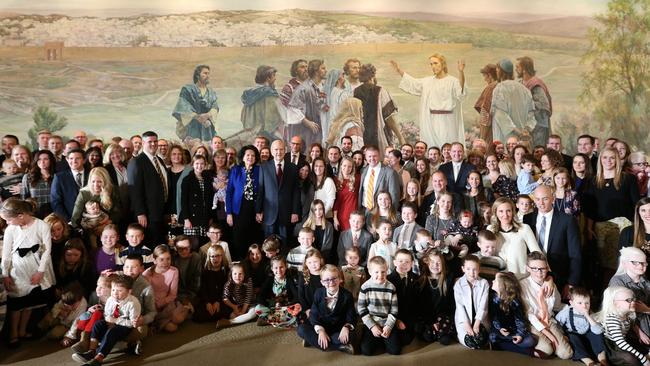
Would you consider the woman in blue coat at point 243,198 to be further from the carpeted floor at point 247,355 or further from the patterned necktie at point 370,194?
the carpeted floor at point 247,355

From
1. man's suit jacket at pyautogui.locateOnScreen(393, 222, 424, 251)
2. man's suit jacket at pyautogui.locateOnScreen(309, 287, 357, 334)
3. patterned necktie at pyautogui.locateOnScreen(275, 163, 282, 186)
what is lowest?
man's suit jacket at pyautogui.locateOnScreen(309, 287, 357, 334)

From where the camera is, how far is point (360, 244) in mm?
5359

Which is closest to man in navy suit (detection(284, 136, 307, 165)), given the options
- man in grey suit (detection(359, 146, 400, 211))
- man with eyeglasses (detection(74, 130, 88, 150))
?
man in grey suit (detection(359, 146, 400, 211))

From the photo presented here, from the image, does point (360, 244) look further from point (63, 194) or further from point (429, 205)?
point (63, 194)

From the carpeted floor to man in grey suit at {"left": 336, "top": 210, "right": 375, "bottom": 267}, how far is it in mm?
1193

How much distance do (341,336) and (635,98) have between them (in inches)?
384

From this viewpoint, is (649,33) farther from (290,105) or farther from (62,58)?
(62,58)

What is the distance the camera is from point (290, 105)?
995 centimetres

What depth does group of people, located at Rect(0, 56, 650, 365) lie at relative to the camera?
167 inches

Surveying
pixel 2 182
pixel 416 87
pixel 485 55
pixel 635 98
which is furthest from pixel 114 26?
pixel 635 98

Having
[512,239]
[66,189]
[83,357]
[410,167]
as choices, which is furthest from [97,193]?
[512,239]

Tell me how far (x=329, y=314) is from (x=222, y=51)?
7.55 m

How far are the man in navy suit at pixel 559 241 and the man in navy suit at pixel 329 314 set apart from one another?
217 centimetres

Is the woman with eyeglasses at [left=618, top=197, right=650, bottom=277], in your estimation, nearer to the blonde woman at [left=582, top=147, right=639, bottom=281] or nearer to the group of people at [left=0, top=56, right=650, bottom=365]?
the group of people at [left=0, top=56, right=650, bottom=365]
